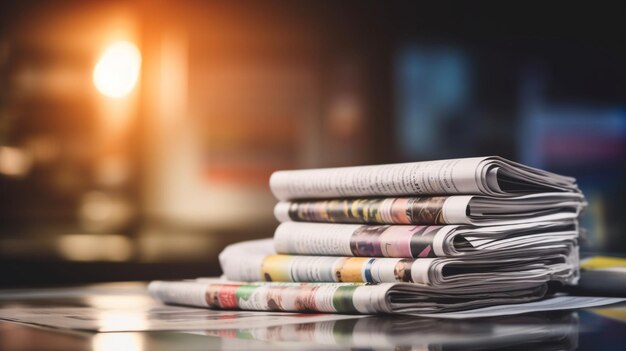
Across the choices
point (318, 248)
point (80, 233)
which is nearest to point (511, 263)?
point (318, 248)

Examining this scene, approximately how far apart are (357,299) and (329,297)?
0.14 ft

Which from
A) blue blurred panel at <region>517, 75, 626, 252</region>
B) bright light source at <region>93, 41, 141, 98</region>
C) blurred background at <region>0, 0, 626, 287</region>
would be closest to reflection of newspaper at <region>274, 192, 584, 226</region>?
blurred background at <region>0, 0, 626, 287</region>

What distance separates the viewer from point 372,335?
0.81m

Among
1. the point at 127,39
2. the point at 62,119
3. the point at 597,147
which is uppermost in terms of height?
the point at 127,39

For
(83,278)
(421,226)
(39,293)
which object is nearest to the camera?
(421,226)

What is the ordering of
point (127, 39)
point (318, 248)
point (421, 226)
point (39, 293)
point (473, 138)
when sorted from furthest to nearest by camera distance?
point (127, 39) < point (473, 138) < point (39, 293) < point (318, 248) < point (421, 226)

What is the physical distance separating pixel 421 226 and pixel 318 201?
0.20 metres

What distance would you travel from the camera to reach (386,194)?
1.11 metres

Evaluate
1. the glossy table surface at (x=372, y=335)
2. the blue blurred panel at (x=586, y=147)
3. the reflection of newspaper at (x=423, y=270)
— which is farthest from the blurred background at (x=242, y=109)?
the glossy table surface at (x=372, y=335)

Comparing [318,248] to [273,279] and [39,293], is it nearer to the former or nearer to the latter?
[273,279]

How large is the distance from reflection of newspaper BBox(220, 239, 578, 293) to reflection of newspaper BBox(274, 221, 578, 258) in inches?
0.4

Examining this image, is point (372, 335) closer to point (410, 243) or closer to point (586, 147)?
point (410, 243)

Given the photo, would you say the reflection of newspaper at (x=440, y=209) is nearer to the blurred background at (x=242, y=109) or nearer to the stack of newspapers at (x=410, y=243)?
the stack of newspapers at (x=410, y=243)

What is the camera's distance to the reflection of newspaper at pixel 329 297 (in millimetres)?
982
